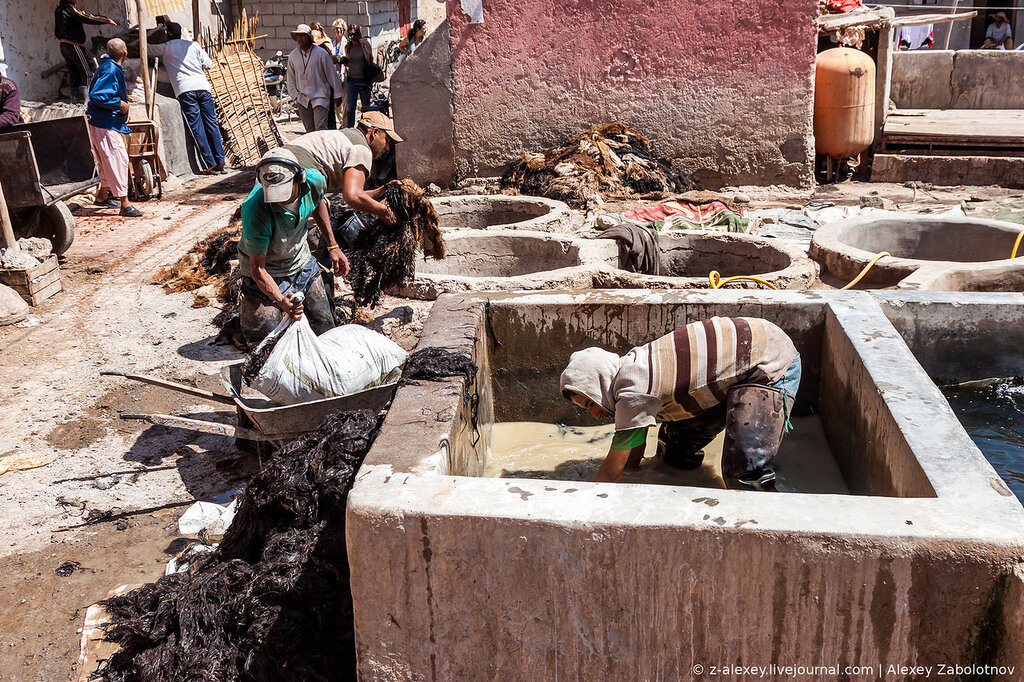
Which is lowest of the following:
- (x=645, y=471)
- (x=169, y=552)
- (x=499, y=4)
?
(x=169, y=552)

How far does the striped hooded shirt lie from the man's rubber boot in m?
0.06

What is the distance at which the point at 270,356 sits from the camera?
4293 mm

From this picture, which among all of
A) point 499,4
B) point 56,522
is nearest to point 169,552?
point 56,522

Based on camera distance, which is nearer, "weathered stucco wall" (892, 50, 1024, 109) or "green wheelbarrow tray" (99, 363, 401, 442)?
"green wheelbarrow tray" (99, 363, 401, 442)

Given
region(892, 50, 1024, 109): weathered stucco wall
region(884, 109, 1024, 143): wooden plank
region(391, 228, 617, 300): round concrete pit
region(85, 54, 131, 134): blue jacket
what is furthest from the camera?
region(892, 50, 1024, 109): weathered stucco wall

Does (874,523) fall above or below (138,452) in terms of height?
above

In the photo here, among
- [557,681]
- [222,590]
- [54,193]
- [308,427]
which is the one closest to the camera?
[557,681]

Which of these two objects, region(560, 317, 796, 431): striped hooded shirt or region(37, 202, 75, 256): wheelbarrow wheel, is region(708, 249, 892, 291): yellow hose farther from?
region(37, 202, 75, 256): wheelbarrow wheel

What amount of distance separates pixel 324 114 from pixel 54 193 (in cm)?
507

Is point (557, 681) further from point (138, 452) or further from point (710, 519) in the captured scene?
point (138, 452)

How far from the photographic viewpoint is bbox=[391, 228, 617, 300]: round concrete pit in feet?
19.4

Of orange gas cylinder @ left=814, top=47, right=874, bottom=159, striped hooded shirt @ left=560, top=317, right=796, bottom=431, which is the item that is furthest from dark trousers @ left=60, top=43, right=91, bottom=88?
striped hooded shirt @ left=560, top=317, right=796, bottom=431

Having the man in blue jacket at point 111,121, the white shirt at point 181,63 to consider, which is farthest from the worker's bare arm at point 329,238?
the white shirt at point 181,63

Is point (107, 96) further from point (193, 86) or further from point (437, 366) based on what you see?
point (437, 366)
